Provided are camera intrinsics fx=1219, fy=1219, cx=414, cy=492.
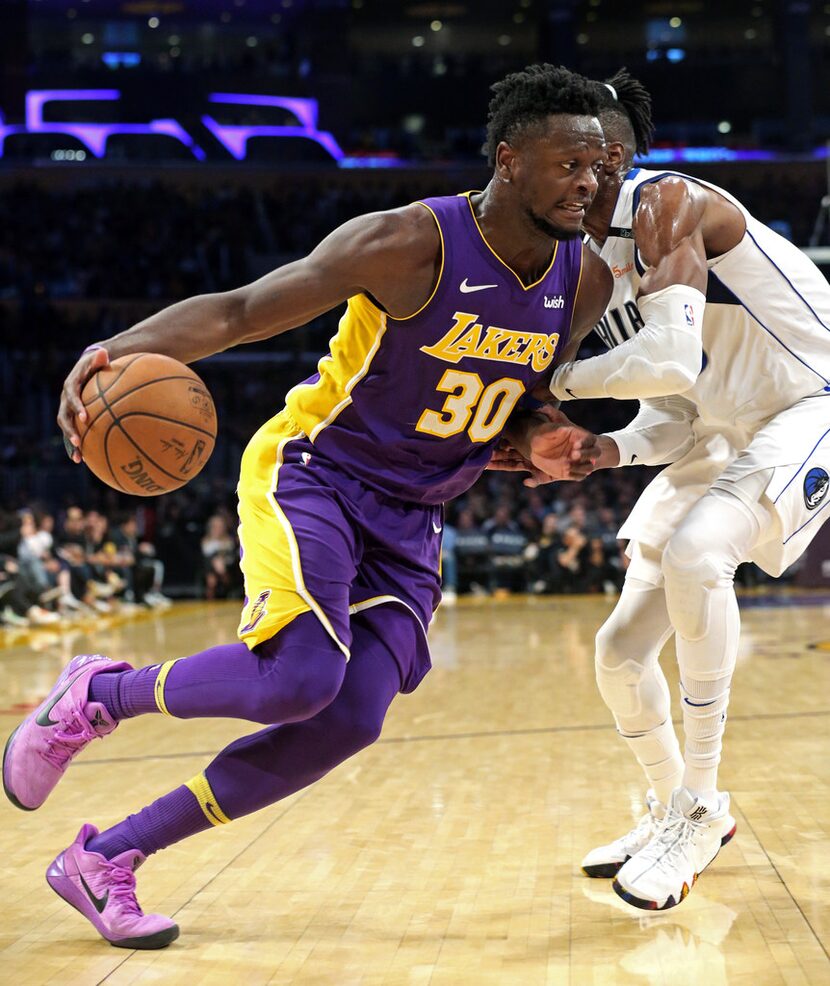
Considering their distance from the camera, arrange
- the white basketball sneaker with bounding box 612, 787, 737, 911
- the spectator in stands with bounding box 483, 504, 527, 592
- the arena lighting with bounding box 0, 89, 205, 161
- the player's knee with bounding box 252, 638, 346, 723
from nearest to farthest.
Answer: the player's knee with bounding box 252, 638, 346, 723
the white basketball sneaker with bounding box 612, 787, 737, 911
the spectator in stands with bounding box 483, 504, 527, 592
the arena lighting with bounding box 0, 89, 205, 161

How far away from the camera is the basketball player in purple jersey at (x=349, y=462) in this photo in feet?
9.15

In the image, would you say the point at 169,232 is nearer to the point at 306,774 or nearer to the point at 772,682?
the point at 772,682

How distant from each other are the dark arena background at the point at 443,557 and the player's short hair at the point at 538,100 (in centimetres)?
196

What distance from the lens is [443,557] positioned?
1648 centimetres

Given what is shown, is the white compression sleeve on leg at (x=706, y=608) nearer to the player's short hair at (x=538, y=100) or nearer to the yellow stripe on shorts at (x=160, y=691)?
the player's short hair at (x=538, y=100)

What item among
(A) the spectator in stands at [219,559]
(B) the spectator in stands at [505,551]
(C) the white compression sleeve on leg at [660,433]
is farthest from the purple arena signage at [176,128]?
(C) the white compression sleeve on leg at [660,433]

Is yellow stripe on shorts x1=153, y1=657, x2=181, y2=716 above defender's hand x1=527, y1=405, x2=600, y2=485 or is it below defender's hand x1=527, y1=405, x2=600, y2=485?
below

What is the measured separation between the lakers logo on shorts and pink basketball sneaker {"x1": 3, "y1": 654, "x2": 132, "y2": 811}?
416 mm

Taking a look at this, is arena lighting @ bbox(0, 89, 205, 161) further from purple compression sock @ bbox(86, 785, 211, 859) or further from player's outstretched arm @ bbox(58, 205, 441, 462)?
purple compression sock @ bbox(86, 785, 211, 859)

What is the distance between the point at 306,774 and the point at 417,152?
23.5 m

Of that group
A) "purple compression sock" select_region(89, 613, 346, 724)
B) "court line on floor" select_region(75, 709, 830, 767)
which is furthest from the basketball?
"court line on floor" select_region(75, 709, 830, 767)

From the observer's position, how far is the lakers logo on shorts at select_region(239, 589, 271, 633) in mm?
2805

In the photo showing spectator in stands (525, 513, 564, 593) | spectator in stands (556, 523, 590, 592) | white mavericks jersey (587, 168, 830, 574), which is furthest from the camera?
spectator in stands (525, 513, 564, 593)

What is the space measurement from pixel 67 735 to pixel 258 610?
22.3 inches
